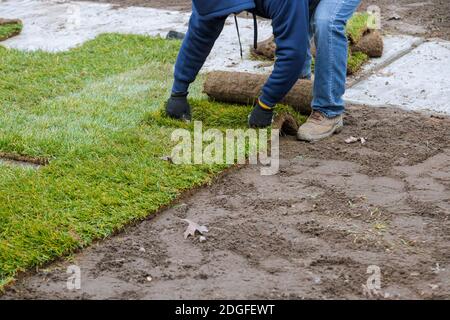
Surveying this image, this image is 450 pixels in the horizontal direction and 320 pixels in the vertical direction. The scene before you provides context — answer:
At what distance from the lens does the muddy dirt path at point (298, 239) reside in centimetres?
375

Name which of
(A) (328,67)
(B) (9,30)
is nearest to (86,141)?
(A) (328,67)

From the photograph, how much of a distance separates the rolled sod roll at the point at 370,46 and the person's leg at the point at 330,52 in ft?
5.38

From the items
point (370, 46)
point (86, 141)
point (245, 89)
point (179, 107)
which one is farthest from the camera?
point (370, 46)

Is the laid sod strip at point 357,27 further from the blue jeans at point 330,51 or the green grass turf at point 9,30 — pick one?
the green grass turf at point 9,30

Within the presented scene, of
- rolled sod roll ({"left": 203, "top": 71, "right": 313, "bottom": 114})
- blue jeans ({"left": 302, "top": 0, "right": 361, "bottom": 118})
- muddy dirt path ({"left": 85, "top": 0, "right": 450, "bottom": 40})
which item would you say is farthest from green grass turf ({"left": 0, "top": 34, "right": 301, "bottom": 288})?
muddy dirt path ({"left": 85, "top": 0, "right": 450, "bottom": 40})

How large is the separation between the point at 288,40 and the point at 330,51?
39cm

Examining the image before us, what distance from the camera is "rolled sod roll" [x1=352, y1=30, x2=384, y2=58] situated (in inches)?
288

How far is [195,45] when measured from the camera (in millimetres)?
5680

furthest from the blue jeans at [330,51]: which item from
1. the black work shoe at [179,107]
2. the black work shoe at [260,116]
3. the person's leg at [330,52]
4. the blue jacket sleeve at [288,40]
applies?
the black work shoe at [179,107]

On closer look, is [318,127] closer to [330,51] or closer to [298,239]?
[330,51]

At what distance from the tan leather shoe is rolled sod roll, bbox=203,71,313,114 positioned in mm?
→ 270

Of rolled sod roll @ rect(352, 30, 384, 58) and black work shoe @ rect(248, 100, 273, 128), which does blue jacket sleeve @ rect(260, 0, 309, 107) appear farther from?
rolled sod roll @ rect(352, 30, 384, 58)

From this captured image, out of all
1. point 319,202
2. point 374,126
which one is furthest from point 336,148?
point 319,202

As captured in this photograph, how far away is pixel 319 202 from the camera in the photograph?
468 cm
